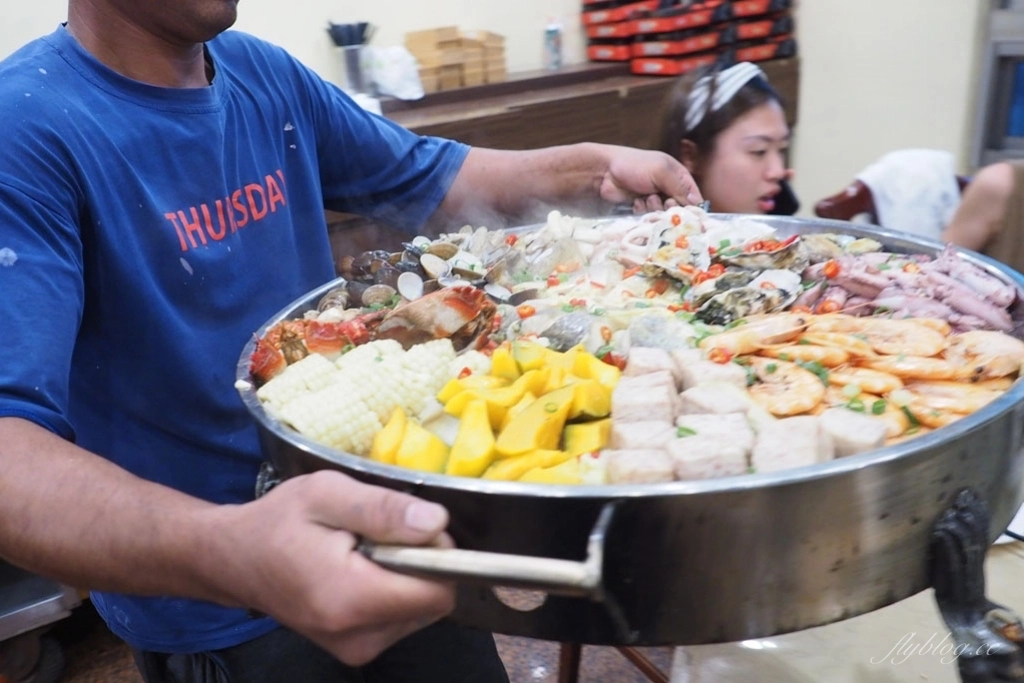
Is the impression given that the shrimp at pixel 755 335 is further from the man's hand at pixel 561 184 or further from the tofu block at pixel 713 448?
the man's hand at pixel 561 184

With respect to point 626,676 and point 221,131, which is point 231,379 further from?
point 626,676

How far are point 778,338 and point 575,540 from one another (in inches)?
22.5

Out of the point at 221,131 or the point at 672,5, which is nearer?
the point at 221,131

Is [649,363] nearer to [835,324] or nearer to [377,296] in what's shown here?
[835,324]

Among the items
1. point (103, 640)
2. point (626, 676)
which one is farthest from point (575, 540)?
point (103, 640)

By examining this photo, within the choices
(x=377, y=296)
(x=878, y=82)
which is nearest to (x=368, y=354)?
(x=377, y=296)

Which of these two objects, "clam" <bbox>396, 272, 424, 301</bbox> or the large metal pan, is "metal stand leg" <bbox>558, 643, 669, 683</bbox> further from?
the large metal pan

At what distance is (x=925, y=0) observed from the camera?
4.14 m

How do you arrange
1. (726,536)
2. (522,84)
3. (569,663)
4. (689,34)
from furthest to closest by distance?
(689,34) → (522,84) → (569,663) → (726,536)

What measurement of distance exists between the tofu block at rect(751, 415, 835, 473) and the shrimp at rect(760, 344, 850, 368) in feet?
0.72

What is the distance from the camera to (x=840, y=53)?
4.62 m

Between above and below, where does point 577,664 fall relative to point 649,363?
below

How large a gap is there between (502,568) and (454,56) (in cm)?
358

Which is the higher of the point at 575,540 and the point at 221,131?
the point at 221,131
